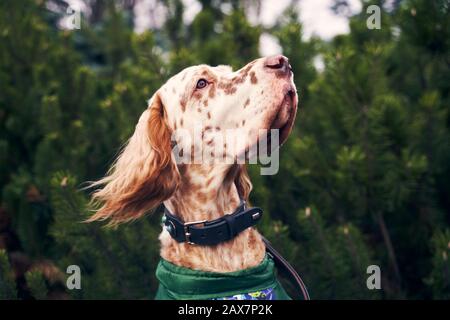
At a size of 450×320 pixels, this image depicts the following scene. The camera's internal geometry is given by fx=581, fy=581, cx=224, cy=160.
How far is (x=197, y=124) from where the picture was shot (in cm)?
236

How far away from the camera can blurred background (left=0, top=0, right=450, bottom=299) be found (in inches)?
118

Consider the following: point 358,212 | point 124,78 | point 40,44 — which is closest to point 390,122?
point 358,212

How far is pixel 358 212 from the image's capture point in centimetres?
334

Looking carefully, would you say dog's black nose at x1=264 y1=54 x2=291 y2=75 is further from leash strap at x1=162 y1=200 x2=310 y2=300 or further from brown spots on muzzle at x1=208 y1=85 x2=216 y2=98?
leash strap at x1=162 y1=200 x2=310 y2=300

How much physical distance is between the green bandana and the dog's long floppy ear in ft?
0.90

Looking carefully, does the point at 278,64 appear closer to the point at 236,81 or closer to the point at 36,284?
the point at 236,81

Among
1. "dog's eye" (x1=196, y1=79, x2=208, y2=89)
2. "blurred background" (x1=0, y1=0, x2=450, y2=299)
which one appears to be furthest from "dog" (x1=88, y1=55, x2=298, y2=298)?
"blurred background" (x1=0, y1=0, x2=450, y2=299)

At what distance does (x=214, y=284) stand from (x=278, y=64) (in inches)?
33.8

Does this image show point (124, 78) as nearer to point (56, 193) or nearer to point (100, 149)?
point (100, 149)

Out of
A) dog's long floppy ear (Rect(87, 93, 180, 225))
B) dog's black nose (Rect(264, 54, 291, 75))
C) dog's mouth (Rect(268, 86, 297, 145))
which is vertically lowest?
dog's long floppy ear (Rect(87, 93, 180, 225))

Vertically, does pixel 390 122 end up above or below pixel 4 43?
below

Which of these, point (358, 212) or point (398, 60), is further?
point (398, 60)
